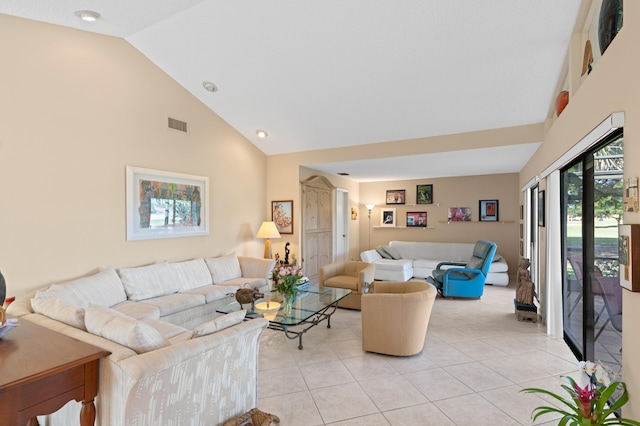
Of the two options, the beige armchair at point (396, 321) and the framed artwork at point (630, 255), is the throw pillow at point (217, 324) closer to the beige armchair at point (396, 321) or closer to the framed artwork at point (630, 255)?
the beige armchair at point (396, 321)

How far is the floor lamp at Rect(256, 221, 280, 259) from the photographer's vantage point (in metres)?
5.78

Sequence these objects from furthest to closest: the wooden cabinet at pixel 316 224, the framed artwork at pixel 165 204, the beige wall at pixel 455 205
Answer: the beige wall at pixel 455 205, the wooden cabinet at pixel 316 224, the framed artwork at pixel 165 204

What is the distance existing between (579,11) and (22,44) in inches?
196

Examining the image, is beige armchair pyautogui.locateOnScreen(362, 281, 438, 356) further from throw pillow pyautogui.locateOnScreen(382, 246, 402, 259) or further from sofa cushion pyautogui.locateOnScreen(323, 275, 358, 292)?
throw pillow pyautogui.locateOnScreen(382, 246, 402, 259)

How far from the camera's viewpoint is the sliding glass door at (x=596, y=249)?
2.28 metres

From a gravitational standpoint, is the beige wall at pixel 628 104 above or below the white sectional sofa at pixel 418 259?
above

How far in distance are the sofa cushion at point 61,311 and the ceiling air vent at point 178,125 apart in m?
2.83

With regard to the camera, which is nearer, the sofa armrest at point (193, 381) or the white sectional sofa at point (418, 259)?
the sofa armrest at point (193, 381)

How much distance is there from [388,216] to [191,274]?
5.44 meters

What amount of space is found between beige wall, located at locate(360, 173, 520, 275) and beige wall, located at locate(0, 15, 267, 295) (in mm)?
5079

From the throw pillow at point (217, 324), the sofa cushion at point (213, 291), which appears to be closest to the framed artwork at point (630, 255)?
the throw pillow at point (217, 324)

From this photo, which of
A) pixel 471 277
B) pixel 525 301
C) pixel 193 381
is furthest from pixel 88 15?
pixel 471 277

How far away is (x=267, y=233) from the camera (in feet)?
19.0

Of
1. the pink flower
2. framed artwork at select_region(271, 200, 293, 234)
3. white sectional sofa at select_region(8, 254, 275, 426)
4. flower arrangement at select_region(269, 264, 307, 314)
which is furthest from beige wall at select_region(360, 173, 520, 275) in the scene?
white sectional sofa at select_region(8, 254, 275, 426)
